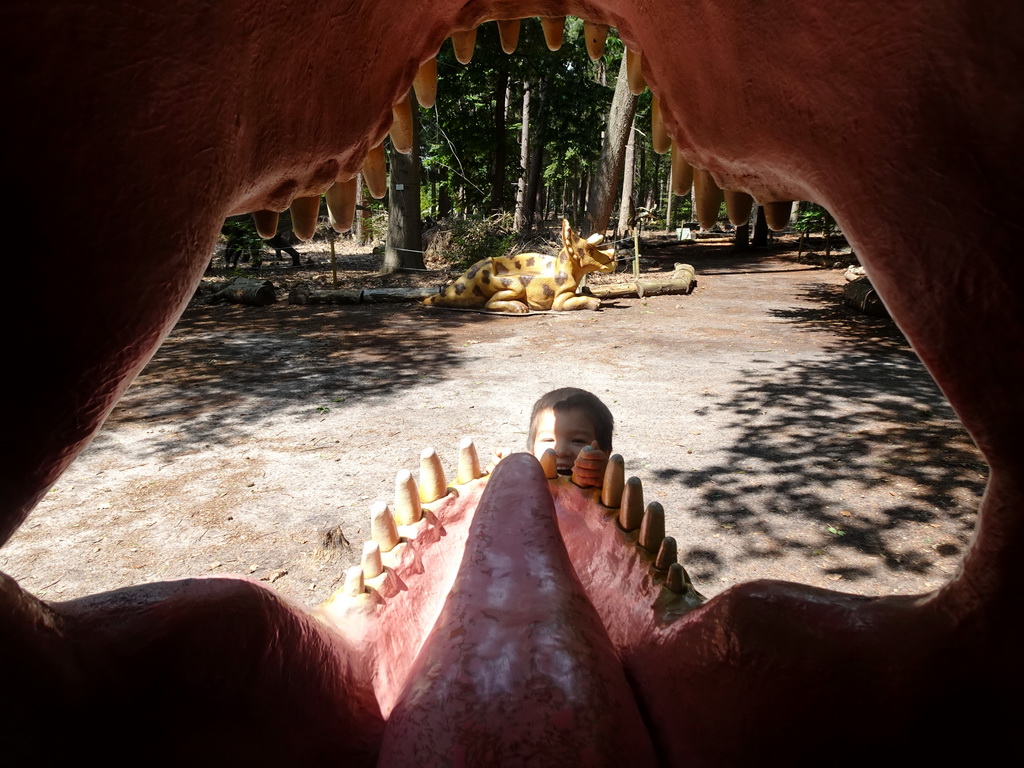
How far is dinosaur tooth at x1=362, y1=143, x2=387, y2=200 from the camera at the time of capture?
153cm

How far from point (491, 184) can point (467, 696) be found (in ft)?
62.0

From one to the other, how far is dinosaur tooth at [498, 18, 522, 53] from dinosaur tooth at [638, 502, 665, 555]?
1116 millimetres

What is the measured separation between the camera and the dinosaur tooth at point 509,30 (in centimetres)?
161

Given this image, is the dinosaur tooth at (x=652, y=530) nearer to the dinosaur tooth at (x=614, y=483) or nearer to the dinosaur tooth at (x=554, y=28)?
the dinosaur tooth at (x=614, y=483)

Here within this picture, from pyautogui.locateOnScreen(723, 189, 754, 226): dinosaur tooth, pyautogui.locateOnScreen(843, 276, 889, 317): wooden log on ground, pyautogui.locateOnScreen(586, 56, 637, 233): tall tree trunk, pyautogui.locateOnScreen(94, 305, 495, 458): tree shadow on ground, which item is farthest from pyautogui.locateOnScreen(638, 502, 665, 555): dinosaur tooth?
pyautogui.locateOnScreen(586, 56, 637, 233): tall tree trunk

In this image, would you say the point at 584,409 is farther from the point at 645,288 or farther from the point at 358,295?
the point at 645,288

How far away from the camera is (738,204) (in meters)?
1.35

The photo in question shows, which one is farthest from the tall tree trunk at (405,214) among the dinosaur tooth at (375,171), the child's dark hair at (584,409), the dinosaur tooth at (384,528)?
the dinosaur tooth at (384,528)

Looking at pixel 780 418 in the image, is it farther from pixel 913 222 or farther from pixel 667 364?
pixel 913 222

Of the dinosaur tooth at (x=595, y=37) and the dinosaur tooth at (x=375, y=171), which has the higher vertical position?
the dinosaur tooth at (x=595, y=37)

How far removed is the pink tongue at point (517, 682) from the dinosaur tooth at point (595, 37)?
1254 mm

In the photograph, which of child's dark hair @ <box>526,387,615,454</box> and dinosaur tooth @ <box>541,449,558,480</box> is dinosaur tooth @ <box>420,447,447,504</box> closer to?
dinosaur tooth @ <box>541,449,558,480</box>

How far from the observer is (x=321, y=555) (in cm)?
315

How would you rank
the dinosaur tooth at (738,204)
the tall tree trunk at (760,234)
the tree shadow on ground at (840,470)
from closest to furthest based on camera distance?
the dinosaur tooth at (738,204), the tree shadow on ground at (840,470), the tall tree trunk at (760,234)
